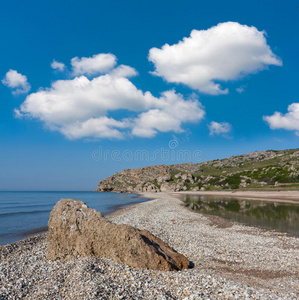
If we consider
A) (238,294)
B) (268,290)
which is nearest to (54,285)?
(238,294)

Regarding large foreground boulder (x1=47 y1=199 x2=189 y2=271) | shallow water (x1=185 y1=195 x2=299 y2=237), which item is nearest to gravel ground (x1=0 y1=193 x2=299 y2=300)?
large foreground boulder (x1=47 y1=199 x2=189 y2=271)

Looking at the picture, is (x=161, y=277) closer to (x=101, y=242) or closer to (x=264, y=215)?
(x=101, y=242)

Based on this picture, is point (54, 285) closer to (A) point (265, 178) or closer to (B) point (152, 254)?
(B) point (152, 254)

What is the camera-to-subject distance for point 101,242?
532 inches

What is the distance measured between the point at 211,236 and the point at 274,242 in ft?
19.0

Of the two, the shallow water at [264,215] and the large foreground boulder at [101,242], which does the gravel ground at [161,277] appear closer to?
the large foreground boulder at [101,242]

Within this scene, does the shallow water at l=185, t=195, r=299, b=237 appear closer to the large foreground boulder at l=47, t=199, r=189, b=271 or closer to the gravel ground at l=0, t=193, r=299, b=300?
the gravel ground at l=0, t=193, r=299, b=300

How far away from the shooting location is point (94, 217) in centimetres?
1440

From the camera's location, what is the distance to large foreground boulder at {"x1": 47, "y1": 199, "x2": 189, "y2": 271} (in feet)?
40.2

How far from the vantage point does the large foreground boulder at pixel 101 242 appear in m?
12.3

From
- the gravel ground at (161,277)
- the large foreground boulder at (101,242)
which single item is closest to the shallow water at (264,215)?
the gravel ground at (161,277)

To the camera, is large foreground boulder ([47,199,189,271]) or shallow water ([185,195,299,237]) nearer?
large foreground boulder ([47,199,189,271])

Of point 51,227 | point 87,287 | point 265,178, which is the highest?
point 51,227

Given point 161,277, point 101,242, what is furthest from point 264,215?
point 101,242
